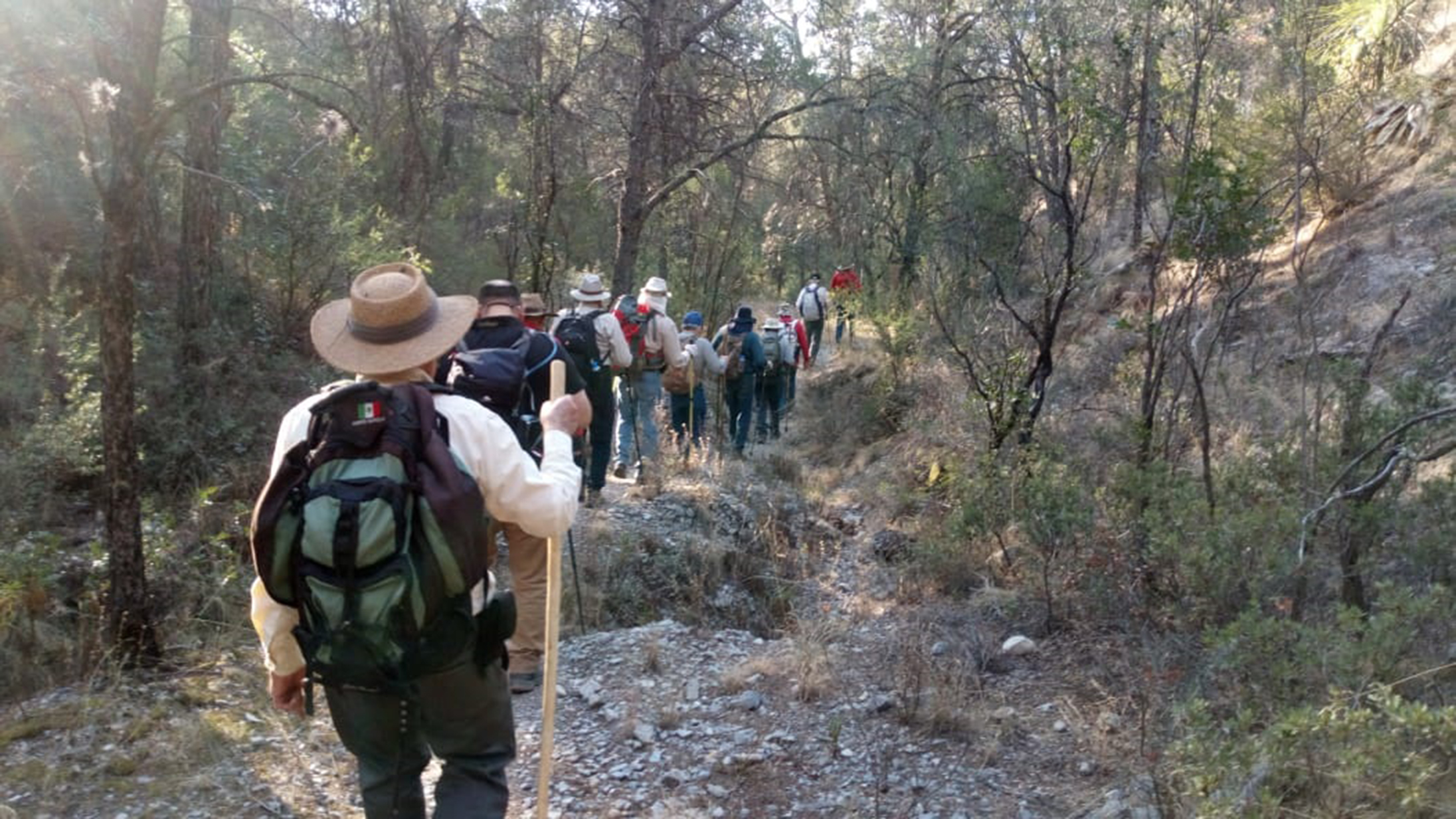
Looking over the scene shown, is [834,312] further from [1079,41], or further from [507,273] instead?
[1079,41]

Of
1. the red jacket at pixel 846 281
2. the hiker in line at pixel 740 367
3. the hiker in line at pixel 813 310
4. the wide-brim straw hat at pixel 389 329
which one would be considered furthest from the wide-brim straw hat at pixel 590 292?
the red jacket at pixel 846 281

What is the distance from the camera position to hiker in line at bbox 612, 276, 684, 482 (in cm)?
852

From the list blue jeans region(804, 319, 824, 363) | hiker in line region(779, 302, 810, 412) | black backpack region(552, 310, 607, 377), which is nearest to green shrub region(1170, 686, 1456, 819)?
black backpack region(552, 310, 607, 377)

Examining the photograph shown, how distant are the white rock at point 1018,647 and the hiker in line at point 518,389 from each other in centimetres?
222

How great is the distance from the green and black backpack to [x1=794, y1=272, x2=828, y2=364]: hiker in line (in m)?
13.8

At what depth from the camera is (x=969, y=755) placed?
13.4 ft

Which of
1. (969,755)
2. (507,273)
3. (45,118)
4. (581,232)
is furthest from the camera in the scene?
(581,232)

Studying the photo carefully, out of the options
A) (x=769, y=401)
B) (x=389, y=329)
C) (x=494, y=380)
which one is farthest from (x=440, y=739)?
(x=769, y=401)

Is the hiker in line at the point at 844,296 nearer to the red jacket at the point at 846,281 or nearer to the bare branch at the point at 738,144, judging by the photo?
the red jacket at the point at 846,281

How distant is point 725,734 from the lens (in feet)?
14.4

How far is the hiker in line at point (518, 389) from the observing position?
4168mm

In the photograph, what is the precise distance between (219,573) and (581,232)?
9945 mm

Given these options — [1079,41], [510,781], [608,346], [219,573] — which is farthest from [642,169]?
[510,781]

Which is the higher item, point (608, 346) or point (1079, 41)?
point (1079, 41)
